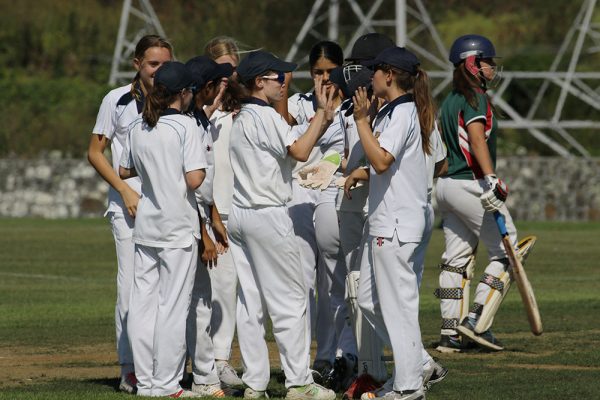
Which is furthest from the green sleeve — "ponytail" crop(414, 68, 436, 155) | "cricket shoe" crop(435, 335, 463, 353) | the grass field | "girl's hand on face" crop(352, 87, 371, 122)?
"girl's hand on face" crop(352, 87, 371, 122)

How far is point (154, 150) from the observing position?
28.0 ft

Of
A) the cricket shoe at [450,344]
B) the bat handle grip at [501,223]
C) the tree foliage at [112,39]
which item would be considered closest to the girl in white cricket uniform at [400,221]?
the bat handle grip at [501,223]

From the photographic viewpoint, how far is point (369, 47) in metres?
9.48

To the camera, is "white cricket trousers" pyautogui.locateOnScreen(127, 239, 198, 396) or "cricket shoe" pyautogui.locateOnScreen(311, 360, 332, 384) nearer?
"white cricket trousers" pyautogui.locateOnScreen(127, 239, 198, 396)

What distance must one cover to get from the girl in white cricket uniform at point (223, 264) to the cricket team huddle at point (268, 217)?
1 cm

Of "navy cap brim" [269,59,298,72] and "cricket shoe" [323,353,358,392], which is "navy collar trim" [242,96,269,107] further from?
"cricket shoe" [323,353,358,392]

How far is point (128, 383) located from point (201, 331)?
60 centimetres

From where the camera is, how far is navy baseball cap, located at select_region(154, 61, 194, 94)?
8.59 meters

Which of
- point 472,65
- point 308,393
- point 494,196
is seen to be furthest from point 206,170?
point 472,65

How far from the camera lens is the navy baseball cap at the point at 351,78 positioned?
8414 millimetres

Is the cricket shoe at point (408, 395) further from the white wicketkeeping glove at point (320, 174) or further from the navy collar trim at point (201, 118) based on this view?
the navy collar trim at point (201, 118)

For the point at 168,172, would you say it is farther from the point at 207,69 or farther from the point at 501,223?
the point at 501,223

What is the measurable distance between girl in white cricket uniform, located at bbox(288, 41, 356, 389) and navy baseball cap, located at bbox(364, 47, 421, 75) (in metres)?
1.19

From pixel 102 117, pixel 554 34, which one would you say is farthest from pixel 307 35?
pixel 102 117
